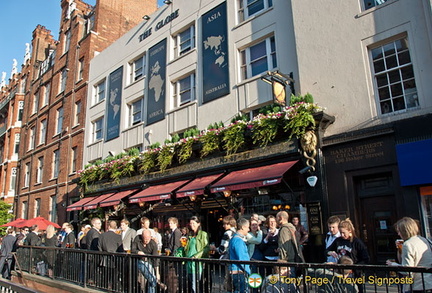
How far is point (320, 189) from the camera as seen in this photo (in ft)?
34.3

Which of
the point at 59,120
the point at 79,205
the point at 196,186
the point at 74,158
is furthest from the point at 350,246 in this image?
the point at 59,120

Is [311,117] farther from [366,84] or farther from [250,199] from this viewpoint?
[250,199]

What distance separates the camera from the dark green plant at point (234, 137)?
1255 centimetres

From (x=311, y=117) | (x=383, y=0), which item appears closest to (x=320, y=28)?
(x=383, y=0)

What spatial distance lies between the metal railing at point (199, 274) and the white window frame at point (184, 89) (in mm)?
9047

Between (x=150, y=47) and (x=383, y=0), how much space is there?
12.5m

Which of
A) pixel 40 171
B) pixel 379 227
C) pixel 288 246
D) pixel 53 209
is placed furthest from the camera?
pixel 40 171

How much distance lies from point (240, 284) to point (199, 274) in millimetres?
841

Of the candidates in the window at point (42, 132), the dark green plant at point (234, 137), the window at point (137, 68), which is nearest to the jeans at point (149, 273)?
the dark green plant at point (234, 137)

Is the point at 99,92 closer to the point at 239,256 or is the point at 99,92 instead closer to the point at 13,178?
the point at 13,178

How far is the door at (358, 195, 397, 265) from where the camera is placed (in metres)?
9.52

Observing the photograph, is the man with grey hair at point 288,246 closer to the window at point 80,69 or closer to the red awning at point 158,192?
the red awning at point 158,192

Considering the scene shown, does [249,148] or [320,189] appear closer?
[320,189]

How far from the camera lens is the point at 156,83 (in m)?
18.6
